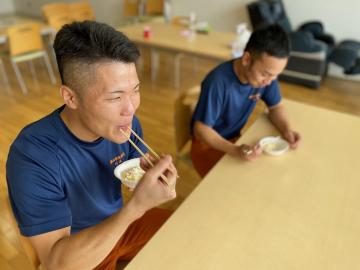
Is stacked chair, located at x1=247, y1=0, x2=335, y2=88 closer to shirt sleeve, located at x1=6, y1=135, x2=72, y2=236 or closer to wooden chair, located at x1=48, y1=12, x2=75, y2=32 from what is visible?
wooden chair, located at x1=48, y1=12, x2=75, y2=32

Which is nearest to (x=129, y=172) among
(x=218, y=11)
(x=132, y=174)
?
(x=132, y=174)

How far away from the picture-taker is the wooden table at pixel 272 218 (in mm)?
905

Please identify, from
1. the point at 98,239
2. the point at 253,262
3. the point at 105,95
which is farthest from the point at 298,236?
the point at 105,95

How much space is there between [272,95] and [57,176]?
1.24 metres

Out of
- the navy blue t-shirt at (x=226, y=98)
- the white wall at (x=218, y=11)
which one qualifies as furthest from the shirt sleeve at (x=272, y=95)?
the white wall at (x=218, y=11)

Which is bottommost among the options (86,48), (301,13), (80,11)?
(80,11)

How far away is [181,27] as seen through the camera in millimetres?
→ 3889

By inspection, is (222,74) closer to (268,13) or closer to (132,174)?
(132,174)

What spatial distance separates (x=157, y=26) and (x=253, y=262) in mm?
3553

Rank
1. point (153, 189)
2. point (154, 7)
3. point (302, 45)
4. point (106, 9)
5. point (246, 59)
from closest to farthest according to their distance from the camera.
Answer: point (153, 189) → point (246, 59) → point (302, 45) → point (154, 7) → point (106, 9)

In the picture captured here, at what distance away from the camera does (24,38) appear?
3617 mm

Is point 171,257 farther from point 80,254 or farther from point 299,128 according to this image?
point 299,128

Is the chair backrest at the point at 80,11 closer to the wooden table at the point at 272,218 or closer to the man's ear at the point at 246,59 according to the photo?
the man's ear at the point at 246,59

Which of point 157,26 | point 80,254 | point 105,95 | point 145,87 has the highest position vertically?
point 105,95
